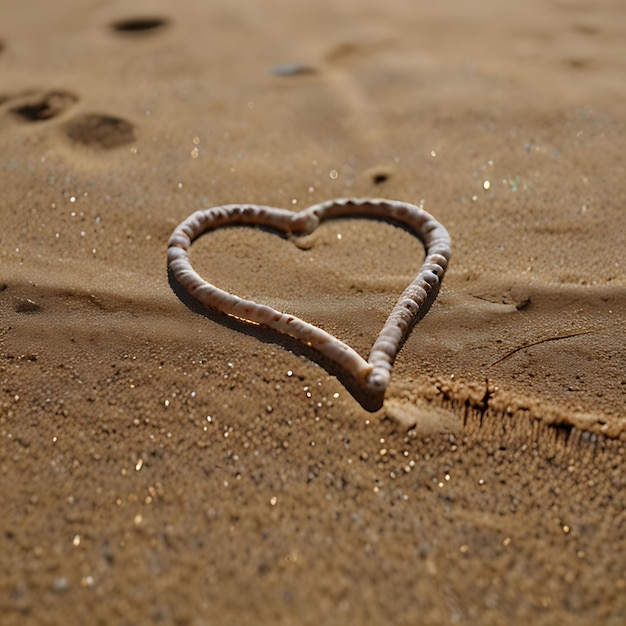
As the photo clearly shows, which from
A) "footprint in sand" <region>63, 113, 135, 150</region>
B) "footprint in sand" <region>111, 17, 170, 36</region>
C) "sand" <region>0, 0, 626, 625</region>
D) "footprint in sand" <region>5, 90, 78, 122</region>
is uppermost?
"footprint in sand" <region>111, 17, 170, 36</region>

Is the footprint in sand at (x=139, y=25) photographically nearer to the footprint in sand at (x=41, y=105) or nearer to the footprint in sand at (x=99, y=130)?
the footprint in sand at (x=41, y=105)

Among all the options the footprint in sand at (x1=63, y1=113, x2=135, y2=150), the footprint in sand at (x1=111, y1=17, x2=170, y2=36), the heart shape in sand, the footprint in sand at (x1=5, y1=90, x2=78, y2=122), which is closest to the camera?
the heart shape in sand

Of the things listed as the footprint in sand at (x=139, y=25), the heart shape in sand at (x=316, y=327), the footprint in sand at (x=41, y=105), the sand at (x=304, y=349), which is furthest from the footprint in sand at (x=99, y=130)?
the footprint in sand at (x=139, y=25)

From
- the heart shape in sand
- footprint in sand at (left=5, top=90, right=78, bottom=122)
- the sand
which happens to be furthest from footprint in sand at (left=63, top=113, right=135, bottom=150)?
the heart shape in sand

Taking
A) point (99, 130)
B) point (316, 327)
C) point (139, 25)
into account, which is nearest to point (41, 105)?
point (99, 130)

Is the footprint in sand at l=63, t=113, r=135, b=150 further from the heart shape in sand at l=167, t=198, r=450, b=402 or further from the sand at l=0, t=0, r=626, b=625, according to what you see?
the heart shape in sand at l=167, t=198, r=450, b=402
